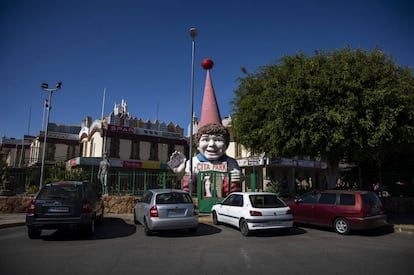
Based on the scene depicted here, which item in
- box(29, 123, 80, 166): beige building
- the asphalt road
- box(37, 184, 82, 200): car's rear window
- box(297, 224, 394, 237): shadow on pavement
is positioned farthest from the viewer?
box(29, 123, 80, 166): beige building

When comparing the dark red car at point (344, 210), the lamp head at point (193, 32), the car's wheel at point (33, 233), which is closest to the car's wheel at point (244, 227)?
the dark red car at point (344, 210)

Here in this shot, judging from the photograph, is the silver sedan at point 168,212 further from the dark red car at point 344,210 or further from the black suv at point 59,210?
the dark red car at point 344,210

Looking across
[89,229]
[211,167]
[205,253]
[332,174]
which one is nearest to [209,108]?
[211,167]

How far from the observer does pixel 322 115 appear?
39.9ft

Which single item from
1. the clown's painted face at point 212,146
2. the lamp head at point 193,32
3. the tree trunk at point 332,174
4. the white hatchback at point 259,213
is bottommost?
the white hatchback at point 259,213

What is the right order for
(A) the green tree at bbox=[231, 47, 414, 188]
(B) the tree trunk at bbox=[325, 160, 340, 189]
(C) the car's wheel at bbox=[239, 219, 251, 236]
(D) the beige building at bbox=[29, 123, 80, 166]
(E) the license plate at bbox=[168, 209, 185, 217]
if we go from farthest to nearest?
1. (D) the beige building at bbox=[29, 123, 80, 166]
2. (B) the tree trunk at bbox=[325, 160, 340, 189]
3. (A) the green tree at bbox=[231, 47, 414, 188]
4. (C) the car's wheel at bbox=[239, 219, 251, 236]
5. (E) the license plate at bbox=[168, 209, 185, 217]

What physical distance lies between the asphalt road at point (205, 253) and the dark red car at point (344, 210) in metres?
0.43

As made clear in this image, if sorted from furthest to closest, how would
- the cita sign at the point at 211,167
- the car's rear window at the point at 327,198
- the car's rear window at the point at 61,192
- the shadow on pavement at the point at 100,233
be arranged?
1. the cita sign at the point at 211,167
2. the car's rear window at the point at 327,198
3. the shadow on pavement at the point at 100,233
4. the car's rear window at the point at 61,192

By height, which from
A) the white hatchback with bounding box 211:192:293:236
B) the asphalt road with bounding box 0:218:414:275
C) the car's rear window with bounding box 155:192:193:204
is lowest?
the asphalt road with bounding box 0:218:414:275

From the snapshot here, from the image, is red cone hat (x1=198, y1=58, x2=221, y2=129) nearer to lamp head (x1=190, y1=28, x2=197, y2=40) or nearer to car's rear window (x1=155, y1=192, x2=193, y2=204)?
lamp head (x1=190, y1=28, x2=197, y2=40)

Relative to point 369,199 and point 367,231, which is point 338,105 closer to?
point 369,199

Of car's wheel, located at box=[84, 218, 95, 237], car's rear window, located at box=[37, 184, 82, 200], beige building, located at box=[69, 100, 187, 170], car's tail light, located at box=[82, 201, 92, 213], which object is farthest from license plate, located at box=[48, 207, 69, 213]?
beige building, located at box=[69, 100, 187, 170]

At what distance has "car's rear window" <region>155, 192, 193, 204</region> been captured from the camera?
9.83 meters

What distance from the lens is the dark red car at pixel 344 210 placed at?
10.2m
